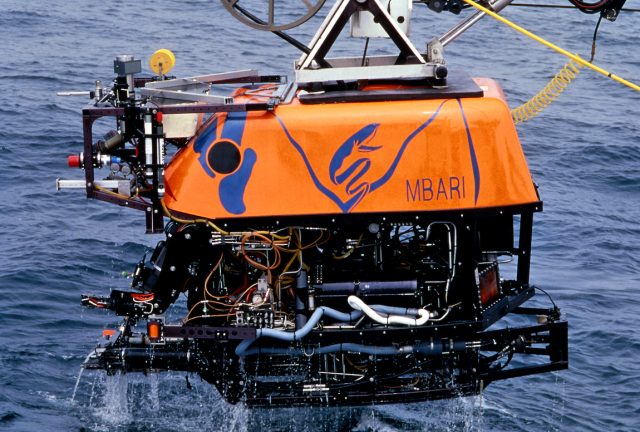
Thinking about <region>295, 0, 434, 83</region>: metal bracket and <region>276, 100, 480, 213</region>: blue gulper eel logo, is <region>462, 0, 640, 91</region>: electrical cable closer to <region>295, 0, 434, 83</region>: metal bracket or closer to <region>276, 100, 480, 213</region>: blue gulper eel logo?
<region>295, 0, 434, 83</region>: metal bracket

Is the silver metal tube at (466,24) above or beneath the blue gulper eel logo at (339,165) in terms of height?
above

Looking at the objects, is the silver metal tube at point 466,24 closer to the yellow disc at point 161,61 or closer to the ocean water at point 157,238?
the yellow disc at point 161,61

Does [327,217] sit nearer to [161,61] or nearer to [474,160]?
[474,160]

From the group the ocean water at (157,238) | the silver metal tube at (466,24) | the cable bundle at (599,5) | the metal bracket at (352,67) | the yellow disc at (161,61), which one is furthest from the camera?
the ocean water at (157,238)

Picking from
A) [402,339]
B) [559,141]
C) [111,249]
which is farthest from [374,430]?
[559,141]

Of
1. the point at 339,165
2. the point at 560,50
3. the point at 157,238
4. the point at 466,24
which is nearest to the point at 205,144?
the point at 339,165

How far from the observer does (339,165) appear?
11203 millimetres

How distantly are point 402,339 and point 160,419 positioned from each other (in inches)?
123

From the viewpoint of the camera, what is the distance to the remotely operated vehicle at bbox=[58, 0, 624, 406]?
11258 millimetres

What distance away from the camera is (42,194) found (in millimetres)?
19922

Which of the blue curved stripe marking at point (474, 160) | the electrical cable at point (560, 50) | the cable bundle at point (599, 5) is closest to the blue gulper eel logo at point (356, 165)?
the blue curved stripe marking at point (474, 160)

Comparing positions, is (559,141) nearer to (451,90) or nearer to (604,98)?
(604,98)

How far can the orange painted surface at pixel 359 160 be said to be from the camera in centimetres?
1117

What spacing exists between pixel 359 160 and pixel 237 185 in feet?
3.75
